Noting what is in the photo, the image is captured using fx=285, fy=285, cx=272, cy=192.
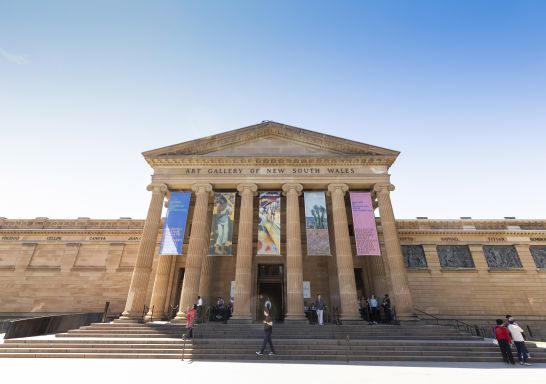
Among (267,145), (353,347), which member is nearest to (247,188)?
(267,145)

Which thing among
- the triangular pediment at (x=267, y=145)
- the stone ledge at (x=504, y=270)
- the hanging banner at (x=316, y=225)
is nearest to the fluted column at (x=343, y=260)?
the hanging banner at (x=316, y=225)

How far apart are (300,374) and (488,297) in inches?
713

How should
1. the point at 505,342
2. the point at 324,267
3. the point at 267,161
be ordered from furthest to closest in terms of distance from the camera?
1. the point at 324,267
2. the point at 267,161
3. the point at 505,342

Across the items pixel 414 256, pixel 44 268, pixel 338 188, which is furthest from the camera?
pixel 44 268

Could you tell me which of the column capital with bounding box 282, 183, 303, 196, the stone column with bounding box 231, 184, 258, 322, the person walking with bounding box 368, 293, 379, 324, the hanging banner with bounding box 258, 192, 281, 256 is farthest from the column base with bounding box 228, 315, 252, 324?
the column capital with bounding box 282, 183, 303, 196

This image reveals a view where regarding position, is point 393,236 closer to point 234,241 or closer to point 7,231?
point 234,241

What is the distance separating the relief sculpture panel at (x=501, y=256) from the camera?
1962 cm

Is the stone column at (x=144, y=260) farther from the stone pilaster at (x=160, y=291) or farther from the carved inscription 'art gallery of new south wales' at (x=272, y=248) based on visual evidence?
the stone pilaster at (x=160, y=291)

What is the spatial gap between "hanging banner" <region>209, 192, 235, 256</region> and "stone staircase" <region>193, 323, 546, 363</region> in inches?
160

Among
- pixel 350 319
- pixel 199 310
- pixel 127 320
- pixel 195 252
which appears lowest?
pixel 127 320

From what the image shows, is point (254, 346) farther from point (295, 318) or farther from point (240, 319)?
point (295, 318)

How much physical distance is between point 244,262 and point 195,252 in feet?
8.85

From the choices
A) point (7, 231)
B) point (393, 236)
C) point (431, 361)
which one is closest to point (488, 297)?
point (393, 236)

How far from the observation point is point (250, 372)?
7.23m
